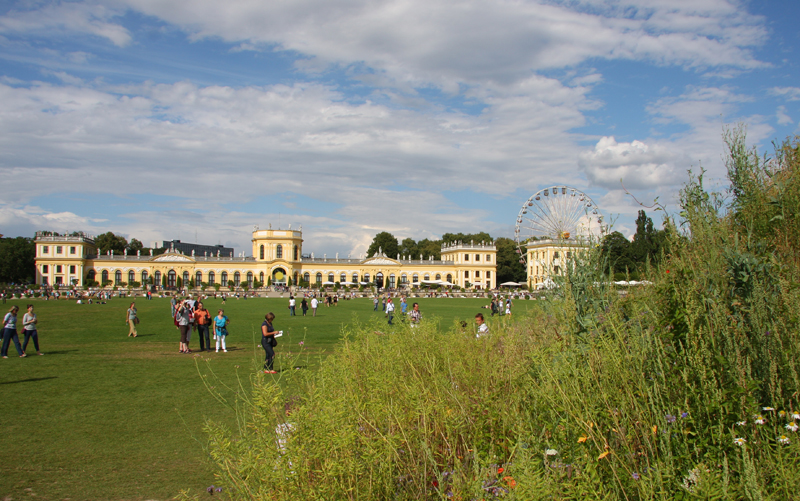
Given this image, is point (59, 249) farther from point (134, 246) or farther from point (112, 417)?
point (112, 417)

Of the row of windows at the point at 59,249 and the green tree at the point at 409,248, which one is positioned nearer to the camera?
the row of windows at the point at 59,249

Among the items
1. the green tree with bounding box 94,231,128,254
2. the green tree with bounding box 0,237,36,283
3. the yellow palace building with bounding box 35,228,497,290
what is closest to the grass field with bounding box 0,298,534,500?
the yellow palace building with bounding box 35,228,497,290

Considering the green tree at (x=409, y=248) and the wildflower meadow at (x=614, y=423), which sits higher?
the green tree at (x=409, y=248)

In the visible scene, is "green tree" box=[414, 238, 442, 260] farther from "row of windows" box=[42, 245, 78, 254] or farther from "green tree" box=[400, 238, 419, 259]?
"row of windows" box=[42, 245, 78, 254]

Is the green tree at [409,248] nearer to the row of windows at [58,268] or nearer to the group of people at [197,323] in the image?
the row of windows at [58,268]

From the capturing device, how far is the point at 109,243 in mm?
88375

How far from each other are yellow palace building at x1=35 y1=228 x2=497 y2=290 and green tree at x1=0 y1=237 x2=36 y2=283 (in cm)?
195

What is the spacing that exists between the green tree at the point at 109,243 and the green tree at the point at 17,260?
9.51 meters

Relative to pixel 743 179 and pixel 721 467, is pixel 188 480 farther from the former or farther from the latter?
pixel 743 179

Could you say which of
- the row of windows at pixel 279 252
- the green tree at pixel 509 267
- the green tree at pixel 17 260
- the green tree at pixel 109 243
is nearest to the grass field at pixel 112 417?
the row of windows at pixel 279 252

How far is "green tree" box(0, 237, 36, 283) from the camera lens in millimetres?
72562

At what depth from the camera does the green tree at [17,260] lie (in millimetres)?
72562

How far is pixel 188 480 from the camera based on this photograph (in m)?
5.09

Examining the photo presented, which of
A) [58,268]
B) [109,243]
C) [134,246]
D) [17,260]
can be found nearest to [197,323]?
[58,268]
